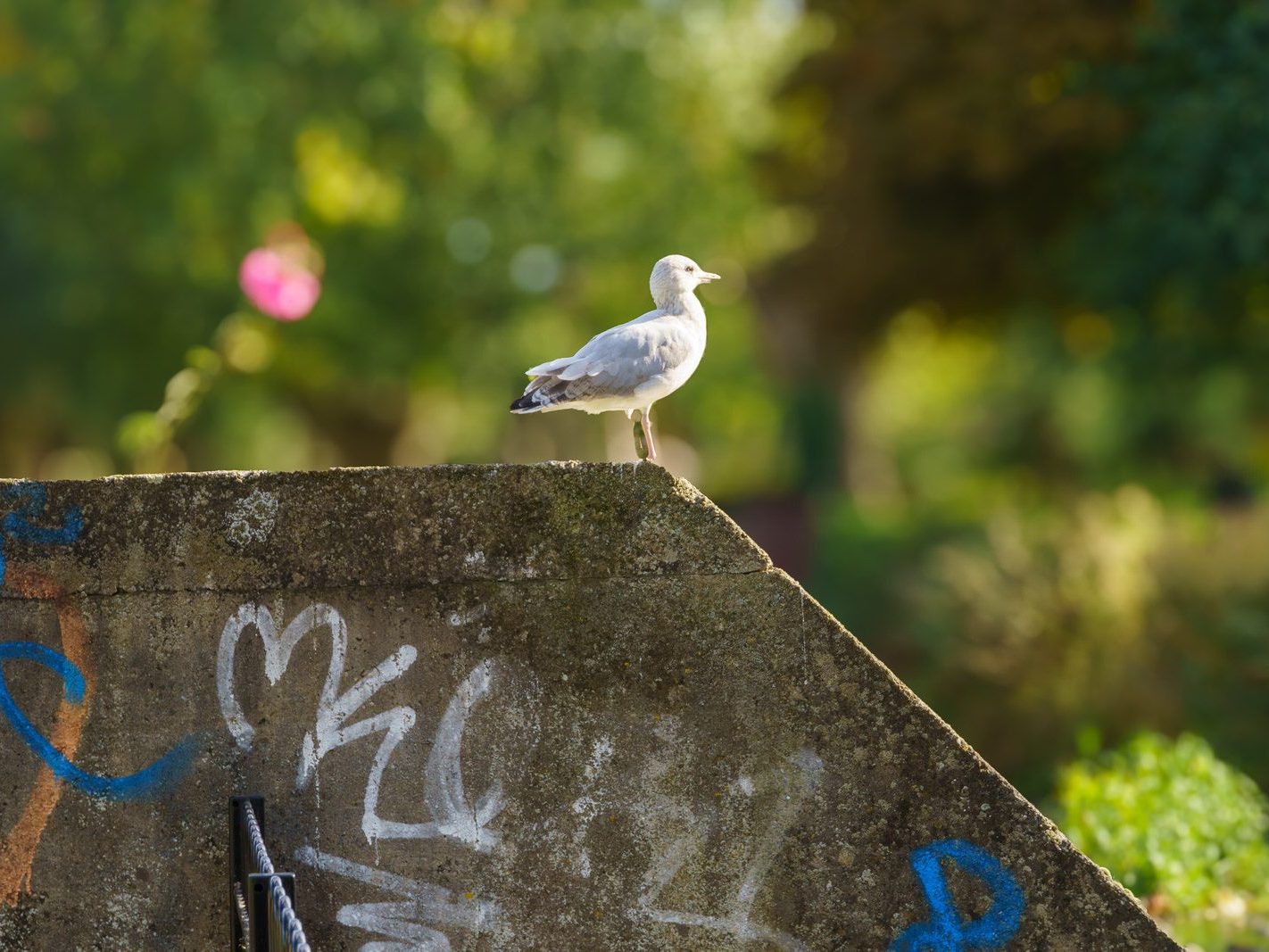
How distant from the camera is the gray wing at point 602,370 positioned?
12.4 ft

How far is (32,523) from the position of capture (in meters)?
3.62

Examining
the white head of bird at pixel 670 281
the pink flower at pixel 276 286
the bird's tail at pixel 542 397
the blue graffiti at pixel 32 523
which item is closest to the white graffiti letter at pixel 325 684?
the blue graffiti at pixel 32 523

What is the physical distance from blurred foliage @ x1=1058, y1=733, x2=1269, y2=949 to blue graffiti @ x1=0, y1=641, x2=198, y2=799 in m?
3.47

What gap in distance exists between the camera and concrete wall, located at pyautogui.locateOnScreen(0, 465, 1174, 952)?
11.8ft

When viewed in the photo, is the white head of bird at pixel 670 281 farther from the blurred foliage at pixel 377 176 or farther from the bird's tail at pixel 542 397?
the blurred foliage at pixel 377 176

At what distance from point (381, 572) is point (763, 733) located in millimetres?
992

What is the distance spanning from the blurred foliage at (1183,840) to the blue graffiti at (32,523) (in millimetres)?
3851

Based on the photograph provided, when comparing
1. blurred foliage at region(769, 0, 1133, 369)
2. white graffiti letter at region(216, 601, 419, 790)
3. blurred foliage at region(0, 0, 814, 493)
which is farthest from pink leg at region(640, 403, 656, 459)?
blurred foliage at region(0, 0, 814, 493)

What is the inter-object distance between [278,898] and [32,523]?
1220 millimetres

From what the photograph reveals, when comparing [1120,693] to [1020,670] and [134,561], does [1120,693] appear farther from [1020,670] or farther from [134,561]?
[134,561]

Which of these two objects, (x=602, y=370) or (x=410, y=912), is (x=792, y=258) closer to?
(x=602, y=370)

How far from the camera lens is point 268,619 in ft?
11.8

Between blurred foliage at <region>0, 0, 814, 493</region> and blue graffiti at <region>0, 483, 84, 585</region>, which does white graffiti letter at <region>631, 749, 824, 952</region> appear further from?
blurred foliage at <region>0, 0, 814, 493</region>

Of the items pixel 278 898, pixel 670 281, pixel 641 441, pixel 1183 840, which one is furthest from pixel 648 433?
pixel 1183 840
